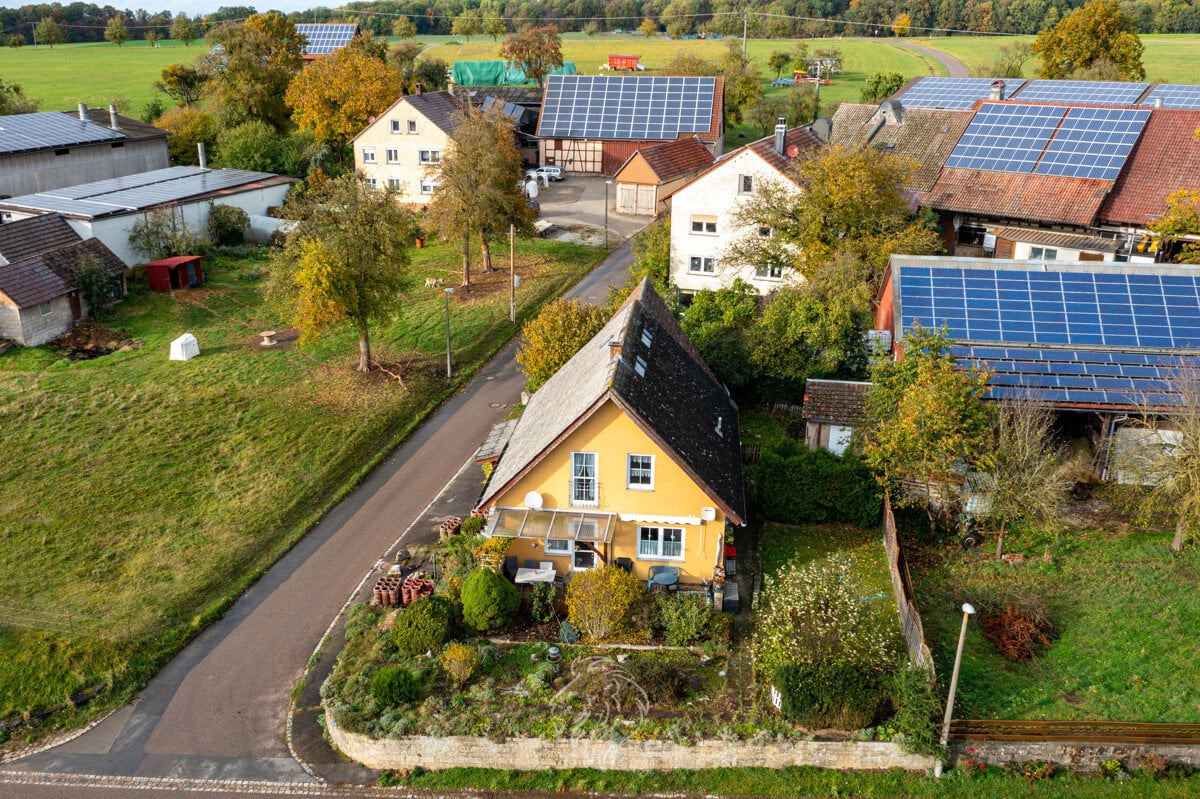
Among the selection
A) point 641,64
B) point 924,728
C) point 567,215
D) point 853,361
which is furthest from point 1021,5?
point 924,728

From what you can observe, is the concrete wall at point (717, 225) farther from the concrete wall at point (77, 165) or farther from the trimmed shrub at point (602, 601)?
the concrete wall at point (77, 165)

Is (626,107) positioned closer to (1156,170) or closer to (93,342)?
(1156,170)

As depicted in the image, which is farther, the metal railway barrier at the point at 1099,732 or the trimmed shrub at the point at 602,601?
the trimmed shrub at the point at 602,601

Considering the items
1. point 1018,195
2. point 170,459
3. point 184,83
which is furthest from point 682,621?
point 184,83

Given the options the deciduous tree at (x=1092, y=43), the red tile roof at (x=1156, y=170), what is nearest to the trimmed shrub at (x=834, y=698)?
the red tile roof at (x=1156, y=170)

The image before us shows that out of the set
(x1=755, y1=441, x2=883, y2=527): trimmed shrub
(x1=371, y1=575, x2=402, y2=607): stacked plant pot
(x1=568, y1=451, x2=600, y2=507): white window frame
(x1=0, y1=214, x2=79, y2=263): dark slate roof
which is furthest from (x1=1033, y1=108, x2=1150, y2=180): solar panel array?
(x1=0, y1=214, x2=79, y2=263): dark slate roof
